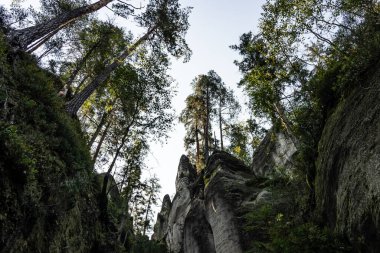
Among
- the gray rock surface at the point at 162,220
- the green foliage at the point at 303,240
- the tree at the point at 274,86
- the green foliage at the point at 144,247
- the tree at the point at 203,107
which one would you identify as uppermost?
the tree at the point at 203,107

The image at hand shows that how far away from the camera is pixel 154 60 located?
61.9 ft

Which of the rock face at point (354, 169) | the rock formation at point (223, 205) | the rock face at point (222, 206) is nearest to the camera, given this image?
the rock face at point (354, 169)

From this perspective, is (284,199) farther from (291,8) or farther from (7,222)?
(7,222)

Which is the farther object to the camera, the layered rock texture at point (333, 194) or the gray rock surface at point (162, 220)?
the gray rock surface at point (162, 220)

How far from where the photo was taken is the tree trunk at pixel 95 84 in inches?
638

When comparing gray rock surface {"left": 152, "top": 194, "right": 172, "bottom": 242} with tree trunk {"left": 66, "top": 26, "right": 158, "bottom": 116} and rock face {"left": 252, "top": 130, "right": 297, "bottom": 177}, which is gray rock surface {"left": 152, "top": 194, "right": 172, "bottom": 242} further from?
tree trunk {"left": 66, "top": 26, "right": 158, "bottom": 116}

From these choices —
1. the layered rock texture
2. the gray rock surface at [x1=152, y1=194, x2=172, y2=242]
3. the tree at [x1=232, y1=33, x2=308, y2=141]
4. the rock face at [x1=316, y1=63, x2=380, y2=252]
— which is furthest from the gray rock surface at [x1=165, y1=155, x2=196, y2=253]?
the rock face at [x1=316, y1=63, x2=380, y2=252]

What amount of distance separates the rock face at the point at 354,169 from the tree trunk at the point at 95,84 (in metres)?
12.3

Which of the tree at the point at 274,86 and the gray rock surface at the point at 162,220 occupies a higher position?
the gray rock surface at the point at 162,220

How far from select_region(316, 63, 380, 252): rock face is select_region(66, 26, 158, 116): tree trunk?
12306 mm

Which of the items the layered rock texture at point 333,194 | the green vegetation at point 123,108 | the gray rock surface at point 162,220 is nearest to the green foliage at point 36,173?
the green vegetation at point 123,108

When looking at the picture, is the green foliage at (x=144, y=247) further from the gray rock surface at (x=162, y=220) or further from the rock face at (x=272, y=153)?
the rock face at (x=272, y=153)

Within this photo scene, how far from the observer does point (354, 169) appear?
24.5 ft

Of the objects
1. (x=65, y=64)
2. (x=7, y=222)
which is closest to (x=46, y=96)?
(x=7, y=222)
